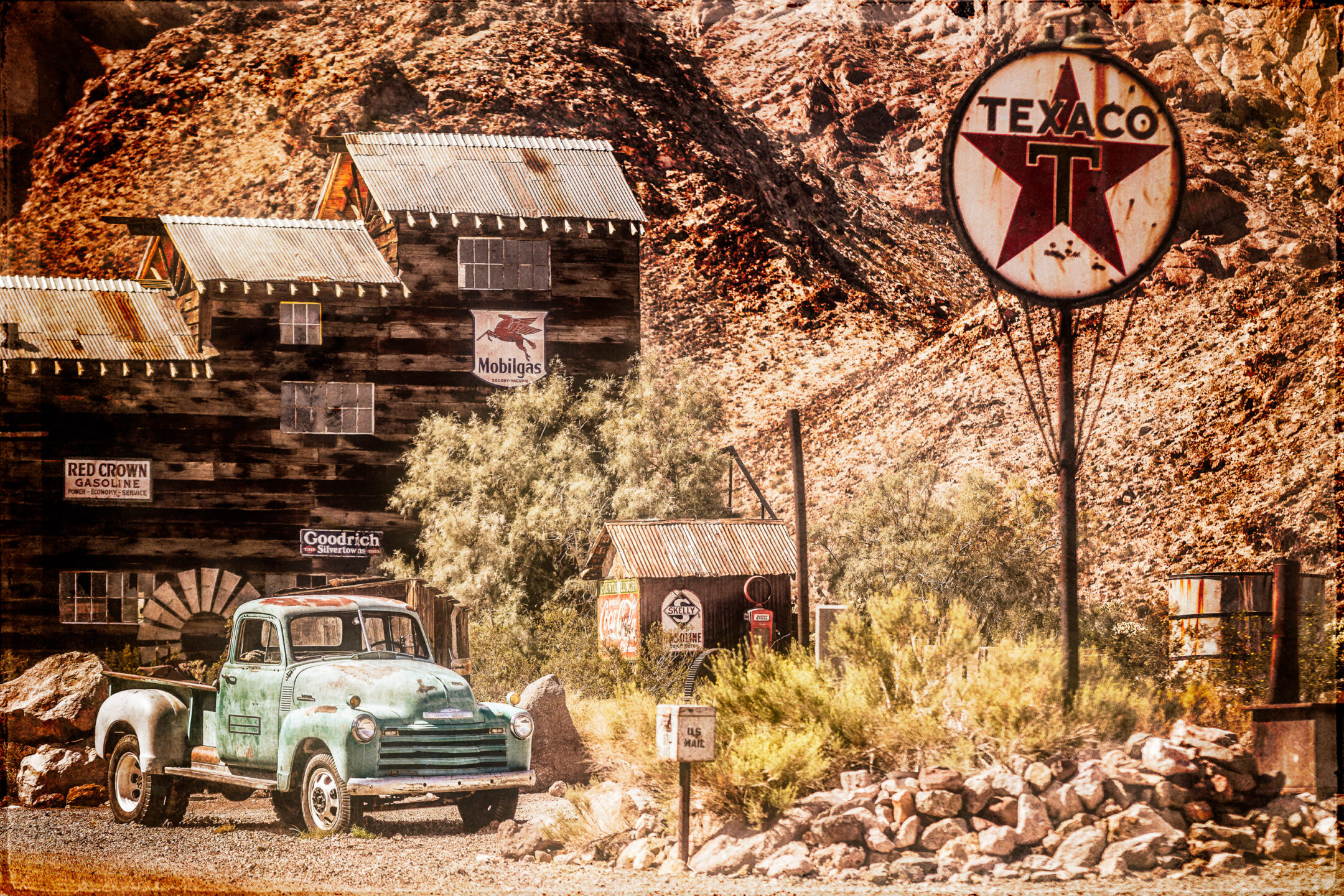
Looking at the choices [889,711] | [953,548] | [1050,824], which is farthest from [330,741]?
[953,548]

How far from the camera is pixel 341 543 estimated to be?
15.4 metres

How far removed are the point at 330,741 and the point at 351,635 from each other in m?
1.09

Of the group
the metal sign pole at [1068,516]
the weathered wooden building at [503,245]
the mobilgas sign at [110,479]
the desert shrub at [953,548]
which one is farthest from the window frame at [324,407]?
the metal sign pole at [1068,516]

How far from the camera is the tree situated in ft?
50.1

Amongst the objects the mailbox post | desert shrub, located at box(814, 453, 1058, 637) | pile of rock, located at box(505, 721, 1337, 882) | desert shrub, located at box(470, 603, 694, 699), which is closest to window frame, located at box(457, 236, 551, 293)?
desert shrub, located at box(470, 603, 694, 699)

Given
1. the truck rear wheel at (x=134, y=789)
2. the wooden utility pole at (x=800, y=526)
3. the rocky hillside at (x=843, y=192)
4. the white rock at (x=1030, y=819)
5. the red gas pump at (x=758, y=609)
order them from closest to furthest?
the white rock at (x=1030, y=819) < the truck rear wheel at (x=134, y=789) < the wooden utility pole at (x=800, y=526) < the red gas pump at (x=758, y=609) < the rocky hillside at (x=843, y=192)

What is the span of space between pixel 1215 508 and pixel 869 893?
17054 mm

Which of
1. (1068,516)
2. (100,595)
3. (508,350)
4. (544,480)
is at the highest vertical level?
(508,350)

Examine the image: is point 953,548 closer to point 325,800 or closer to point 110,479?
point 325,800

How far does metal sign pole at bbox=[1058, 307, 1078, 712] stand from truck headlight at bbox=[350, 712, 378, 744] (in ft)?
18.2

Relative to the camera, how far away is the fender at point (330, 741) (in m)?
9.40

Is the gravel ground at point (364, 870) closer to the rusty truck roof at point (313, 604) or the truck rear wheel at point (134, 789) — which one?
the truck rear wheel at point (134, 789)

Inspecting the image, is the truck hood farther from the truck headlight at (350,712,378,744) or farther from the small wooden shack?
the small wooden shack

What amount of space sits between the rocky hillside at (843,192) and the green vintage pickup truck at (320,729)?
46.1 ft
